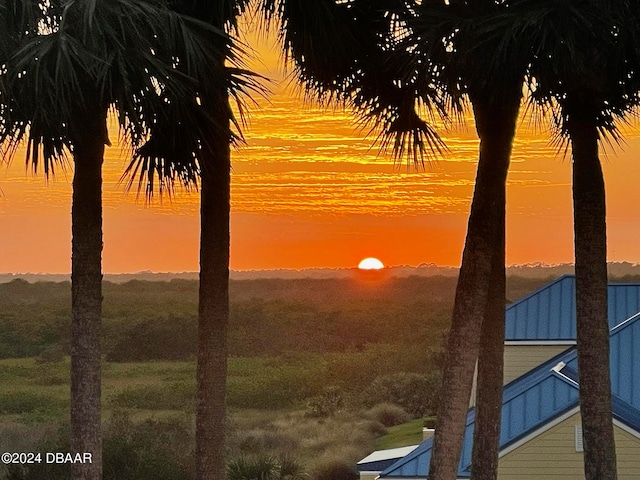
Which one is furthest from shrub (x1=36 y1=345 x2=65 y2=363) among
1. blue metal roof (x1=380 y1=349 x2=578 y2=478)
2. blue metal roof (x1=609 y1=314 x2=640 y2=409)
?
blue metal roof (x1=609 y1=314 x2=640 y2=409)

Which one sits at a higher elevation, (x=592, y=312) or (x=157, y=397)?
(x=592, y=312)

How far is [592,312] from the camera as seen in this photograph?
11.0 m

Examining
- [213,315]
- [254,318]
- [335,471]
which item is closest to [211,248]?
[213,315]

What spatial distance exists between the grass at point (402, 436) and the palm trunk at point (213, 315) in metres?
28.0

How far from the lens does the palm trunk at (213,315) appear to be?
1133 cm

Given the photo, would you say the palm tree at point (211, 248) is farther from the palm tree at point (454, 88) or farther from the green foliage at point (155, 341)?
the green foliage at point (155, 341)

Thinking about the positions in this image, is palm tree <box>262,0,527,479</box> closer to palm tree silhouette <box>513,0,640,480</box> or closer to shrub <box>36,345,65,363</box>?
A: palm tree silhouette <box>513,0,640,480</box>

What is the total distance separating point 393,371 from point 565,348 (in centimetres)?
3431

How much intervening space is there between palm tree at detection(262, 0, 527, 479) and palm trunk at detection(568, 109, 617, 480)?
0.83 metres

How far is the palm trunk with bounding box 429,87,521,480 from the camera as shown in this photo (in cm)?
1063

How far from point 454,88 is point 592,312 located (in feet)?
8.82

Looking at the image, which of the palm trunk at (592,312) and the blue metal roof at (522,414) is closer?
the palm trunk at (592,312)

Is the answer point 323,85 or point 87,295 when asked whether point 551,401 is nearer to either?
point 323,85

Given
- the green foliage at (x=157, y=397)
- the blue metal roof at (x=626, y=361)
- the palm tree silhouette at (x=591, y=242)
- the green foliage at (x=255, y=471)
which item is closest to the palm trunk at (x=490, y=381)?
the palm tree silhouette at (x=591, y=242)
